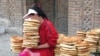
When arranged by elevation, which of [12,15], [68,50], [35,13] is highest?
[35,13]

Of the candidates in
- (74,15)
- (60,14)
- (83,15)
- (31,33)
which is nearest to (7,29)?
(60,14)

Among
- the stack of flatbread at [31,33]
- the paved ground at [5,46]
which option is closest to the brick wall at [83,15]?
the paved ground at [5,46]

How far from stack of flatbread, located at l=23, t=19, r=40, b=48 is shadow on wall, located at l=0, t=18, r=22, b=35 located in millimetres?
7423

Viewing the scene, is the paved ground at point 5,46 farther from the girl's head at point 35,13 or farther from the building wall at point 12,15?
the girl's head at point 35,13

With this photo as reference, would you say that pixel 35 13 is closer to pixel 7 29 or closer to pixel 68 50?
pixel 68 50

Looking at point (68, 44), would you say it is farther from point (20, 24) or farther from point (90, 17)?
point (20, 24)

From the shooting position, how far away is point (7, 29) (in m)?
14.2

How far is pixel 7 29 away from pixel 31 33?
8.06 meters

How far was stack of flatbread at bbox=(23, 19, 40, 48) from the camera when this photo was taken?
20.3 feet

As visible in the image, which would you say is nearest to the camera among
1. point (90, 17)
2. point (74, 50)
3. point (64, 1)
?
point (74, 50)

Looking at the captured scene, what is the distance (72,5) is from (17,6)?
2.48m

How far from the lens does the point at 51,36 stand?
20.4ft

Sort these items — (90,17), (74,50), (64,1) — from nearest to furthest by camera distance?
(74,50)
(90,17)
(64,1)

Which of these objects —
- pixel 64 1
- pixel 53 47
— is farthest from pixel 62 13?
pixel 53 47
